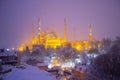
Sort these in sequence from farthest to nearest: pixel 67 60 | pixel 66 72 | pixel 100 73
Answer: pixel 67 60, pixel 66 72, pixel 100 73

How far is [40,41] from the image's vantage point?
6725cm

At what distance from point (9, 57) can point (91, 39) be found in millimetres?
54877

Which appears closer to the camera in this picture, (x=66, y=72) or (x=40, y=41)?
(x=66, y=72)

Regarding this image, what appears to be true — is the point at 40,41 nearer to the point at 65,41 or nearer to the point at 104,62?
the point at 65,41

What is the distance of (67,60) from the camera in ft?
125

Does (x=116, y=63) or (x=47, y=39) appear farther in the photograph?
(x=47, y=39)

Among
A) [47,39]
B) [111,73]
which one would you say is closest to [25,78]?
[111,73]

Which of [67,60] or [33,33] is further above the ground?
[33,33]

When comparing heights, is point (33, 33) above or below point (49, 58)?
above

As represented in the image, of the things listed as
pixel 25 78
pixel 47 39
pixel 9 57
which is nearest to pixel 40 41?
pixel 47 39

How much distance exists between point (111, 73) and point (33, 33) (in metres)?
55.2

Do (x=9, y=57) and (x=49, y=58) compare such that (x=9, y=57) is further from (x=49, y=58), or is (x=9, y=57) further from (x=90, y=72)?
(x=49, y=58)

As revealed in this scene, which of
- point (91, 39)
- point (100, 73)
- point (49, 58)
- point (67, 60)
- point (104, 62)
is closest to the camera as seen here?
point (100, 73)

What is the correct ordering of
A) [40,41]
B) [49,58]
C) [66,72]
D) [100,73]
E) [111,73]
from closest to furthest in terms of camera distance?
[111,73], [100,73], [66,72], [49,58], [40,41]
